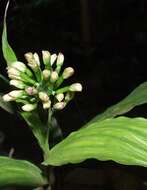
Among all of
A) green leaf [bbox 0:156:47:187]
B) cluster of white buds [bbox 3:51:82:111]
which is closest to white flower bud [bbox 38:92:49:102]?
cluster of white buds [bbox 3:51:82:111]

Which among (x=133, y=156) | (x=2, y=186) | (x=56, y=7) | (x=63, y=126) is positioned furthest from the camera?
(x=56, y=7)

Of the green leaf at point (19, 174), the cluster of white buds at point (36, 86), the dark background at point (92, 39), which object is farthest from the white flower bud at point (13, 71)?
the dark background at point (92, 39)

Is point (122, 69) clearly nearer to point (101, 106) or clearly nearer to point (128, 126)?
point (101, 106)

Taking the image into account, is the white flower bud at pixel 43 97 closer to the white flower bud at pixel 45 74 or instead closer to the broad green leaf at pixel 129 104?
the white flower bud at pixel 45 74

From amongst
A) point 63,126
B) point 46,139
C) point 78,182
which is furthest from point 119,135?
point 63,126

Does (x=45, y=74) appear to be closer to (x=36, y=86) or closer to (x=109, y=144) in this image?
(x=36, y=86)

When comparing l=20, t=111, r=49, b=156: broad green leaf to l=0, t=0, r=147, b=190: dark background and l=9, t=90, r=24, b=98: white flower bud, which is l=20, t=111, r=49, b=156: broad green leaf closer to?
l=9, t=90, r=24, b=98: white flower bud
